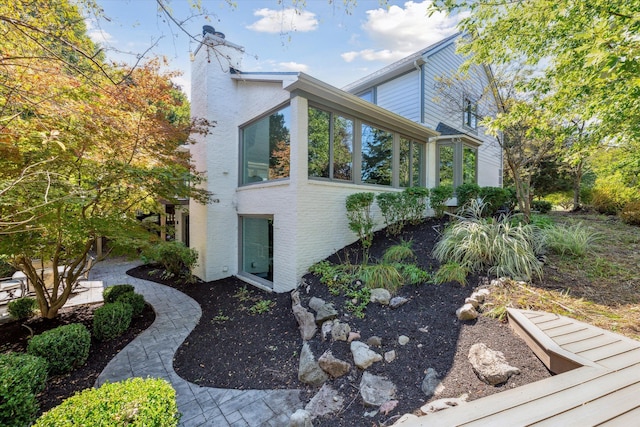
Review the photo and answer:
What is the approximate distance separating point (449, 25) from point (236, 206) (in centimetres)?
717

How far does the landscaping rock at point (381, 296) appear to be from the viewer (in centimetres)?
424

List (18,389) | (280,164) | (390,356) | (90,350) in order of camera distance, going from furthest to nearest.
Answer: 1. (280,164)
2. (90,350)
3. (390,356)
4. (18,389)

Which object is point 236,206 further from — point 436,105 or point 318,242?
point 436,105

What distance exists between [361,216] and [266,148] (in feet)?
10.4

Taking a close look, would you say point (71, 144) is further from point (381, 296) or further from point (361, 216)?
point (361, 216)

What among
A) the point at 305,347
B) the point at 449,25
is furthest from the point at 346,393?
the point at 449,25

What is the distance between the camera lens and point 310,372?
3.40 meters

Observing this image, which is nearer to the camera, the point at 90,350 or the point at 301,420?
the point at 301,420

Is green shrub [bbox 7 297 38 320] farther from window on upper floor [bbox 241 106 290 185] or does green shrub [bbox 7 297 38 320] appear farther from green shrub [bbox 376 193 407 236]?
green shrub [bbox 376 193 407 236]

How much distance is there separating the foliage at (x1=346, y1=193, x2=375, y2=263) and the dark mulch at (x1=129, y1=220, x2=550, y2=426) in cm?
139

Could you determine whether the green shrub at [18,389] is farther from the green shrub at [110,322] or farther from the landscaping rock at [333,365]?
the landscaping rock at [333,365]

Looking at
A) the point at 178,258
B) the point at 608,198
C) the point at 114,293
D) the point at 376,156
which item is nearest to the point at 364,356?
the point at 114,293

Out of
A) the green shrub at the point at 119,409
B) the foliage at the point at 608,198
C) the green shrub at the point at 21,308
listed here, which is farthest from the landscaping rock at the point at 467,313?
the foliage at the point at 608,198

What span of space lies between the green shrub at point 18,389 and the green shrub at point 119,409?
92 cm
